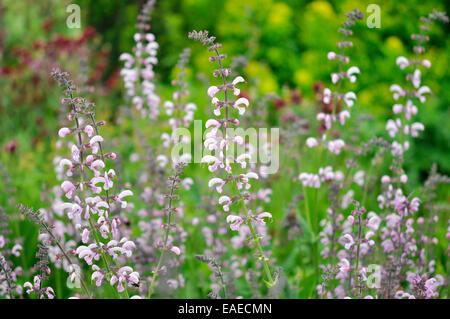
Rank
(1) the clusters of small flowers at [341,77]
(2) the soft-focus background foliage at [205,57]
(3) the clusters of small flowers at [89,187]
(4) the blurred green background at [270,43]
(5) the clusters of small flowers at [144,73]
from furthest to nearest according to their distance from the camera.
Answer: (4) the blurred green background at [270,43] → (2) the soft-focus background foliage at [205,57] → (5) the clusters of small flowers at [144,73] → (1) the clusters of small flowers at [341,77] → (3) the clusters of small flowers at [89,187]

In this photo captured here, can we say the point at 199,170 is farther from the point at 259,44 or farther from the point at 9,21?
the point at 9,21

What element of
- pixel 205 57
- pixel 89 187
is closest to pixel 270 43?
pixel 205 57

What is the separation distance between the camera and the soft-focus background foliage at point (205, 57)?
5625mm

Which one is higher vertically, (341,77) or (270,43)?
(270,43)

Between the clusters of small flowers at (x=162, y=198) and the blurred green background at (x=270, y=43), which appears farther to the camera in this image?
the blurred green background at (x=270, y=43)

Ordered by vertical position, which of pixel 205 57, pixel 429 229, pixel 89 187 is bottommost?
pixel 429 229

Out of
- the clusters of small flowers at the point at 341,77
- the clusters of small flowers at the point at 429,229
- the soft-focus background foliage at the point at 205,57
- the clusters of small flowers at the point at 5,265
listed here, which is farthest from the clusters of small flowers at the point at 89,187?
the soft-focus background foliage at the point at 205,57


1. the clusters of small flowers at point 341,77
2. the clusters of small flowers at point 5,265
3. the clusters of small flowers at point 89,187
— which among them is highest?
the clusters of small flowers at point 341,77

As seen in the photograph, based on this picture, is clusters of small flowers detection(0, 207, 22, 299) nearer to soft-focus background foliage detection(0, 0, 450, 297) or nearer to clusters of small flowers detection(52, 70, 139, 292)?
clusters of small flowers detection(52, 70, 139, 292)

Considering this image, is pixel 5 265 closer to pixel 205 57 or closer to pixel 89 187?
pixel 89 187

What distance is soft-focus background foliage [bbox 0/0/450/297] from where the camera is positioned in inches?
221

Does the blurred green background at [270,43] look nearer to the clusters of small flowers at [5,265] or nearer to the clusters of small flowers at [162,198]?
the clusters of small flowers at [162,198]

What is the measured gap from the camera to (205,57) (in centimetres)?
810

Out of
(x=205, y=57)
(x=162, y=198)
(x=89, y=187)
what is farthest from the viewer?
(x=205, y=57)
